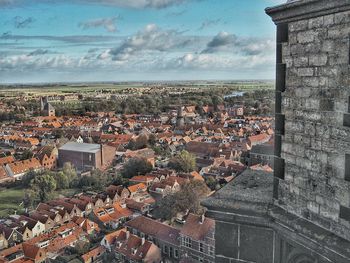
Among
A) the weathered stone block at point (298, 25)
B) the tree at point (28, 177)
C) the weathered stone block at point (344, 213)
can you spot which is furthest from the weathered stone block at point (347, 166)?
the tree at point (28, 177)

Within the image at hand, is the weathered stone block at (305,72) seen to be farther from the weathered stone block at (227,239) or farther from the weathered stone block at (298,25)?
the weathered stone block at (227,239)

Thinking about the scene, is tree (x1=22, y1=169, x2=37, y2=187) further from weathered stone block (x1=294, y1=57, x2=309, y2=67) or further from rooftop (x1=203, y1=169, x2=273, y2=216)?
weathered stone block (x1=294, y1=57, x2=309, y2=67)

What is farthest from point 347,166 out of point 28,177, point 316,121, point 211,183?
point 28,177

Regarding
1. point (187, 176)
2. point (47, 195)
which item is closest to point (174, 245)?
point (187, 176)

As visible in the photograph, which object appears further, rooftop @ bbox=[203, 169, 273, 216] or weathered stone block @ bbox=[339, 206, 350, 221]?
rooftop @ bbox=[203, 169, 273, 216]

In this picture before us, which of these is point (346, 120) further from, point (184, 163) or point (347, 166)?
point (184, 163)

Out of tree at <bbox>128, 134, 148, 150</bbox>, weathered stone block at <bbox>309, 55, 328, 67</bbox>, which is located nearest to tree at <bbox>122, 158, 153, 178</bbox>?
tree at <bbox>128, 134, 148, 150</bbox>

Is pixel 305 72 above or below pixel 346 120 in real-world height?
above
